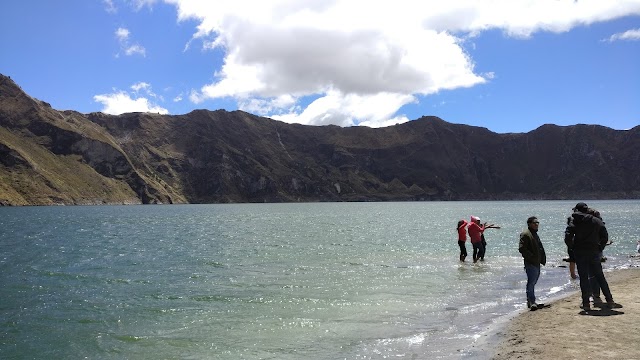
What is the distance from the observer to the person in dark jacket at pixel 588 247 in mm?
13508

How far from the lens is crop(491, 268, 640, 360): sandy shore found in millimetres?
9922

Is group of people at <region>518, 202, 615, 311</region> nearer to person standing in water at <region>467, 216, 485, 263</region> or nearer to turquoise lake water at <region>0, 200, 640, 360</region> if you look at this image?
turquoise lake water at <region>0, 200, 640, 360</region>

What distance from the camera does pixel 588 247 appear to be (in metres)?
13.6

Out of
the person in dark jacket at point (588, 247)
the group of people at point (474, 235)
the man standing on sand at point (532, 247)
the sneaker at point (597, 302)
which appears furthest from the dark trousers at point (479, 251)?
the person in dark jacket at point (588, 247)

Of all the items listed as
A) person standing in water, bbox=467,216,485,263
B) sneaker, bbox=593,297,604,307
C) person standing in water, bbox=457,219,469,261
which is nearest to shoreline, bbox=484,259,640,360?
sneaker, bbox=593,297,604,307

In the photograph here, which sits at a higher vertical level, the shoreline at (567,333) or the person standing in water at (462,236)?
the person standing in water at (462,236)

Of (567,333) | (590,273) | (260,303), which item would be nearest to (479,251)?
(590,273)

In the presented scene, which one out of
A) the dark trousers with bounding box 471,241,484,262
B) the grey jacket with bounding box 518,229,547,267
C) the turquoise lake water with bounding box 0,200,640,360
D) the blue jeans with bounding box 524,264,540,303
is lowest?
the turquoise lake water with bounding box 0,200,640,360

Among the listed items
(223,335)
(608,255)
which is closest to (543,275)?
(608,255)

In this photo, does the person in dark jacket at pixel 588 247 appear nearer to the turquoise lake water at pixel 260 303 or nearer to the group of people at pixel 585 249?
the group of people at pixel 585 249

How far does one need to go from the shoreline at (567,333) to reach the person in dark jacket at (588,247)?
644 mm

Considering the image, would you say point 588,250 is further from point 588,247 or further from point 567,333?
point 567,333

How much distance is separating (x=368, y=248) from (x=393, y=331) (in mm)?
23670

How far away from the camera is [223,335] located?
1369cm
